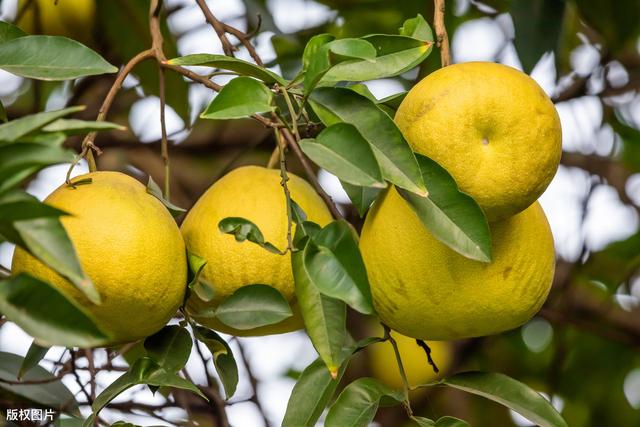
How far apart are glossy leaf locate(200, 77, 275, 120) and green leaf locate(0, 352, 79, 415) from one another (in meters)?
0.47

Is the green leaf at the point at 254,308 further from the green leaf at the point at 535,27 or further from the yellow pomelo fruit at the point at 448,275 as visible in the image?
the green leaf at the point at 535,27

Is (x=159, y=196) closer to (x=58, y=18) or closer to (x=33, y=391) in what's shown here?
(x=33, y=391)

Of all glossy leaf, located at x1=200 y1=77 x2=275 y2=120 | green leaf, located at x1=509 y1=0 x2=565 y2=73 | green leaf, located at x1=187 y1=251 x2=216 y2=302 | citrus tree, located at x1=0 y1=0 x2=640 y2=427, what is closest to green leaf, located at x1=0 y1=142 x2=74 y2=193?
citrus tree, located at x1=0 y1=0 x2=640 y2=427

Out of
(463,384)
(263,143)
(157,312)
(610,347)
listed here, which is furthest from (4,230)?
(610,347)

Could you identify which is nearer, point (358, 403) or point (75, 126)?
point (75, 126)

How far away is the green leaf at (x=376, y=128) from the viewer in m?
0.76

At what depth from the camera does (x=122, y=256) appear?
2.69 feet

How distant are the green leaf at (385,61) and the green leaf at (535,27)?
0.48 m

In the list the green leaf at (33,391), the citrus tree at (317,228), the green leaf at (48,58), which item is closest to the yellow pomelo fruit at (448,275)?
the citrus tree at (317,228)

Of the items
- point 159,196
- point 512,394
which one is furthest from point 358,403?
point 159,196

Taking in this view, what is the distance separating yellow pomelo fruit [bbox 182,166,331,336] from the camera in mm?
925

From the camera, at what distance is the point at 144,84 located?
5.39 ft

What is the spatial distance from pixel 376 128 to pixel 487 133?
85 mm

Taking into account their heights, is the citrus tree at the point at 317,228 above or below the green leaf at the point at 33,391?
above
